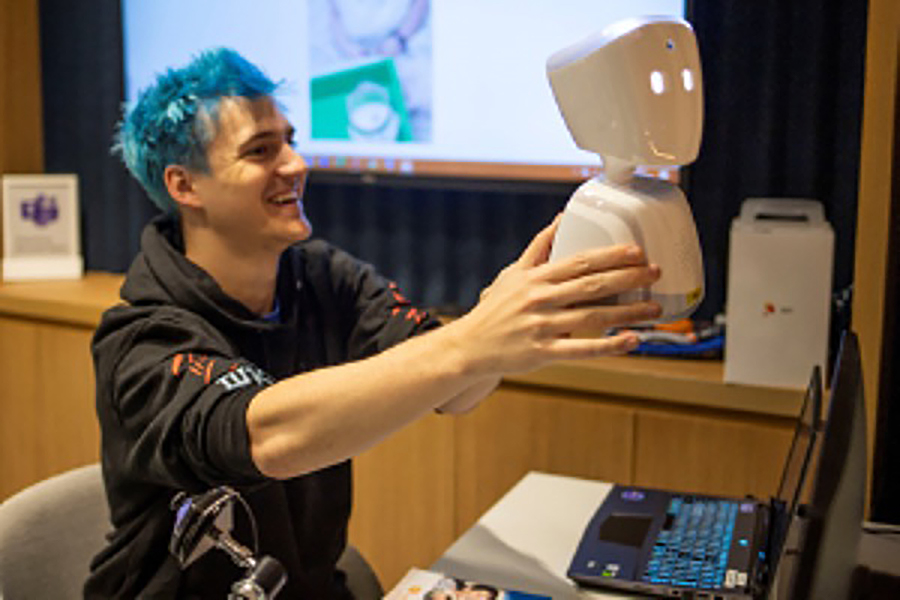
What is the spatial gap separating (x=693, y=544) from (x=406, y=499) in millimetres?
1174

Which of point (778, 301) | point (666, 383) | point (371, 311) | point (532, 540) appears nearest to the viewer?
point (532, 540)

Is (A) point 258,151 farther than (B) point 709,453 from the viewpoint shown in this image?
No

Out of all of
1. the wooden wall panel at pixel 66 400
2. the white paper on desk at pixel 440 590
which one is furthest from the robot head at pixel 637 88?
the wooden wall panel at pixel 66 400

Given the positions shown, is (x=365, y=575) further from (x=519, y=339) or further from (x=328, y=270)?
(x=519, y=339)

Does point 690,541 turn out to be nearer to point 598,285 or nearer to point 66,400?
point 598,285

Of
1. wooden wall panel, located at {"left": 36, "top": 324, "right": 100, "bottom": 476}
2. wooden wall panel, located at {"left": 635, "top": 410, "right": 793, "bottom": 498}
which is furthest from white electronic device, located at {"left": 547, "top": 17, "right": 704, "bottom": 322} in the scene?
wooden wall panel, located at {"left": 36, "top": 324, "right": 100, "bottom": 476}

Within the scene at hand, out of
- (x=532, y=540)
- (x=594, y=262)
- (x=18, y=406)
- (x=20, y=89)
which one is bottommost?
(x=18, y=406)

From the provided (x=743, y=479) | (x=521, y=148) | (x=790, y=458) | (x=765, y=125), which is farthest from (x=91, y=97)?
(x=790, y=458)

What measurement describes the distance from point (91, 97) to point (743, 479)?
232 centimetres

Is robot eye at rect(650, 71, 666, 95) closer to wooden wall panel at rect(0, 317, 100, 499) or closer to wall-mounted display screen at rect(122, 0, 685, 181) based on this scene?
wall-mounted display screen at rect(122, 0, 685, 181)

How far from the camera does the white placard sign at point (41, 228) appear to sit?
3291 millimetres

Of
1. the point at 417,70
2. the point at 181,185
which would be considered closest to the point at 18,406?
the point at 417,70

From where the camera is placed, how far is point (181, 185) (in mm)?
1854

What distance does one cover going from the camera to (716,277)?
2.65 metres
